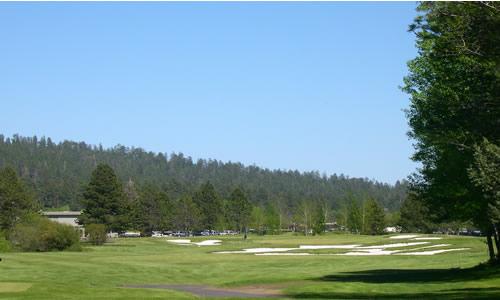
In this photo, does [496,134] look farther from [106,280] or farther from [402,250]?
[402,250]

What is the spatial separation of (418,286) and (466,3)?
18.0m

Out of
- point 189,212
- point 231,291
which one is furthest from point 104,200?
point 231,291

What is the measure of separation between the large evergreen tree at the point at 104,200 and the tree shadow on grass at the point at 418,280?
8158 cm

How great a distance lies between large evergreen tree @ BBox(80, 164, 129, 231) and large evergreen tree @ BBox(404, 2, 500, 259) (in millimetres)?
86478

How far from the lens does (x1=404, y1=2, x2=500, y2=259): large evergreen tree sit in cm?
2362

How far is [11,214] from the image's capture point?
116m

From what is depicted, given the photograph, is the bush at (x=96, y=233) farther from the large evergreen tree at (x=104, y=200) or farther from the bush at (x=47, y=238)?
the bush at (x=47, y=238)

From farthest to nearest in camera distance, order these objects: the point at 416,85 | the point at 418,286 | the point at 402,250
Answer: the point at 402,250
the point at 416,85
the point at 418,286

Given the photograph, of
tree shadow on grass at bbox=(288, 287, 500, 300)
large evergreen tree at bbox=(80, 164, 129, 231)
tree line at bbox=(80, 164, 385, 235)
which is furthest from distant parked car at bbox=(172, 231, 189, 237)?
tree shadow on grass at bbox=(288, 287, 500, 300)

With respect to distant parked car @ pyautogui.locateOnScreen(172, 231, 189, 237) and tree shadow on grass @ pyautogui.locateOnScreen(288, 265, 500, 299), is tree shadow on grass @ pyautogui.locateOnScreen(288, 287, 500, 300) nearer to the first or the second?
tree shadow on grass @ pyautogui.locateOnScreen(288, 265, 500, 299)

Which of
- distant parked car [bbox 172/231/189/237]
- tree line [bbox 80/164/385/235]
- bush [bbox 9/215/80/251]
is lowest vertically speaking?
bush [bbox 9/215/80/251]

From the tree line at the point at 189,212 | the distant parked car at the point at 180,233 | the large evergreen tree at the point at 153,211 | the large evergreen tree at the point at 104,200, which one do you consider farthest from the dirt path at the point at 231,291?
the distant parked car at the point at 180,233

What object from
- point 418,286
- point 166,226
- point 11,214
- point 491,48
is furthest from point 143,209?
point 491,48

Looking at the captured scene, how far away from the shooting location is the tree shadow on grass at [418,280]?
31.1 meters
